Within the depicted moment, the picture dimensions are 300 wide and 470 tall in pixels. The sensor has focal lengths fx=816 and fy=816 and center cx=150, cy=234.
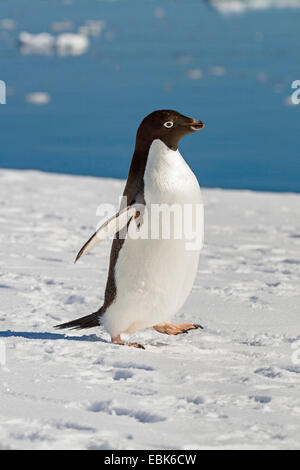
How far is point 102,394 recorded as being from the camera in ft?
8.81

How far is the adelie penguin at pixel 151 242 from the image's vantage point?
324 cm

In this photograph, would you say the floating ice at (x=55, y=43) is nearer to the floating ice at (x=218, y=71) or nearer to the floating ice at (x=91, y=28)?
the floating ice at (x=91, y=28)

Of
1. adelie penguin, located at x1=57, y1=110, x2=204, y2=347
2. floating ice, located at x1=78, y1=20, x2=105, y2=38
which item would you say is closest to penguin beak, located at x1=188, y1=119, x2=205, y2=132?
adelie penguin, located at x1=57, y1=110, x2=204, y2=347

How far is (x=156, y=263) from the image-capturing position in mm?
3273

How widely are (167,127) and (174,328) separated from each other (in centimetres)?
87

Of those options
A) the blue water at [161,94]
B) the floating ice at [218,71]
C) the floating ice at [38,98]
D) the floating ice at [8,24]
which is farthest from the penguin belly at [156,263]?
the floating ice at [8,24]

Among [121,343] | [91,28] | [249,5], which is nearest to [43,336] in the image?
[121,343]

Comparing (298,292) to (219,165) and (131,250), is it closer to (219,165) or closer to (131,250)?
(131,250)

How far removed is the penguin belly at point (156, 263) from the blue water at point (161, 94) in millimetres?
7483

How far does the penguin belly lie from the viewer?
10.6 feet

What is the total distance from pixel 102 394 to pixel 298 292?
2.01m

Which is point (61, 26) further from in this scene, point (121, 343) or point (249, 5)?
point (121, 343)

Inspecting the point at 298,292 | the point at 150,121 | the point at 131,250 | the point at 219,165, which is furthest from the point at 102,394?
the point at 219,165

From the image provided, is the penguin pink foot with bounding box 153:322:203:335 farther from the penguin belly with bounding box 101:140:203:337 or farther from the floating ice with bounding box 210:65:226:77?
the floating ice with bounding box 210:65:226:77
